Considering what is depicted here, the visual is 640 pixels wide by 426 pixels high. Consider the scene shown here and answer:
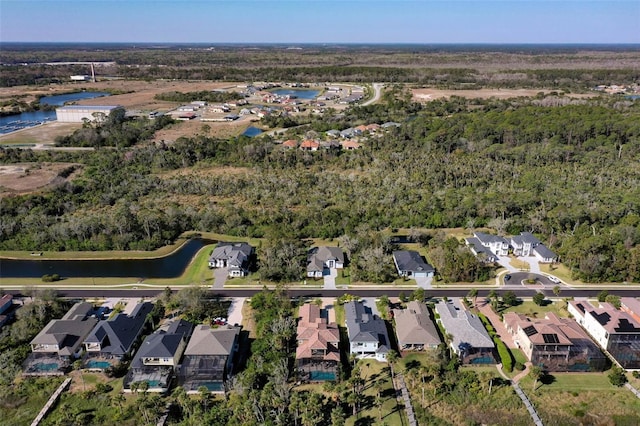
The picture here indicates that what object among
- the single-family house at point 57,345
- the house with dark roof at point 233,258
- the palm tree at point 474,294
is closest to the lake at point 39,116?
the house with dark roof at point 233,258

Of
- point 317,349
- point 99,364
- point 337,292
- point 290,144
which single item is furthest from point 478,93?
point 99,364

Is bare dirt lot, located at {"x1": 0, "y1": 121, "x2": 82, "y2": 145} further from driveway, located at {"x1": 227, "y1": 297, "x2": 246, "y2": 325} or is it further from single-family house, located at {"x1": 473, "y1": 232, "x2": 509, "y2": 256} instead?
single-family house, located at {"x1": 473, "y1": 232, "x2": 509, "y2": 256}

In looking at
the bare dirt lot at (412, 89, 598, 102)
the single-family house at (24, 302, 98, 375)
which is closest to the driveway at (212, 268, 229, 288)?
the single-family house at (24, 302, 98, 375)

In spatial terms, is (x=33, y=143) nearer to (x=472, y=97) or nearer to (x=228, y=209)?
(x=228, y=209)

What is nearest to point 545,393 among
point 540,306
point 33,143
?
point 540,306

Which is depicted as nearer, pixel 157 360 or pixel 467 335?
pixel 157 360

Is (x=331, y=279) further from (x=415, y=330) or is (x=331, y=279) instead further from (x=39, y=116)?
(x=39, y=116)
